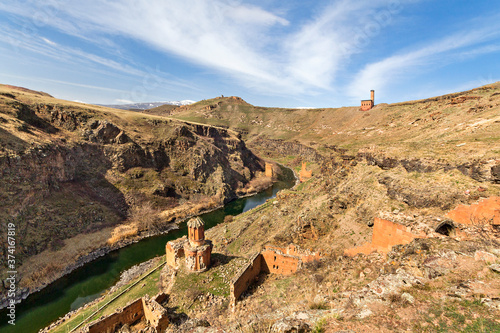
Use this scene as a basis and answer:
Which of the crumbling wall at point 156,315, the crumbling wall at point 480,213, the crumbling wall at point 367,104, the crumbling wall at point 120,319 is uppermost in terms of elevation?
the crumbling wall at point 367,104

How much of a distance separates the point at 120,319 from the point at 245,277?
9.88 metres

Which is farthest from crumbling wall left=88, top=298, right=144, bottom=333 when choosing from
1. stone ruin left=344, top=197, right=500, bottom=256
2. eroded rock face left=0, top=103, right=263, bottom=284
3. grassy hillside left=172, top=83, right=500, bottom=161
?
grassy hillside left=172, top=83, right=500, bottom=161

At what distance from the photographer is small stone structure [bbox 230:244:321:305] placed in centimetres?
1590

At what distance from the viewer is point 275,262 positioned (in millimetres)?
17578

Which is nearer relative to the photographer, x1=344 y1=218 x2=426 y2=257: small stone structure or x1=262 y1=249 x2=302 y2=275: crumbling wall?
x1=344 y1=218 x2=426 y2=257: small stone structure

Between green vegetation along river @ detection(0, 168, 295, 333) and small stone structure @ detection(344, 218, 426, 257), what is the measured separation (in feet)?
100

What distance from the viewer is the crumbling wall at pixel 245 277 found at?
14285 millimetres

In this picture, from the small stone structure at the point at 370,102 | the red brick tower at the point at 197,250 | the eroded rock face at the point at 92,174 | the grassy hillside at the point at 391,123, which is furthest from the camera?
the small stone structure at the point at 370,102

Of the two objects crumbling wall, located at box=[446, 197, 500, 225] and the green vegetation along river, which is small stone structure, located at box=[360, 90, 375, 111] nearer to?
the green vegetation along river

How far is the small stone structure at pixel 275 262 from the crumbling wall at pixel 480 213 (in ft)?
27.8

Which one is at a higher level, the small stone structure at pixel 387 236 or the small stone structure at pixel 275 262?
the small stone structure at pixel 387 236

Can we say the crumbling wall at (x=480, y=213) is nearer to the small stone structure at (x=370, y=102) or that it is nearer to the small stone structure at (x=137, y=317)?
the small stone structure at (x=137, y=317)

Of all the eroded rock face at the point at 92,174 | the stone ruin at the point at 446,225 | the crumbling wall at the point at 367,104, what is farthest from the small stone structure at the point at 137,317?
the crumbling wall at the point at 367,104

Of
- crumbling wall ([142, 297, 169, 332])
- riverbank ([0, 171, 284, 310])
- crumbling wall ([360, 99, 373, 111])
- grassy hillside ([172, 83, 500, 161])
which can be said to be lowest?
riverbank ([0, 171, 284, 310])
